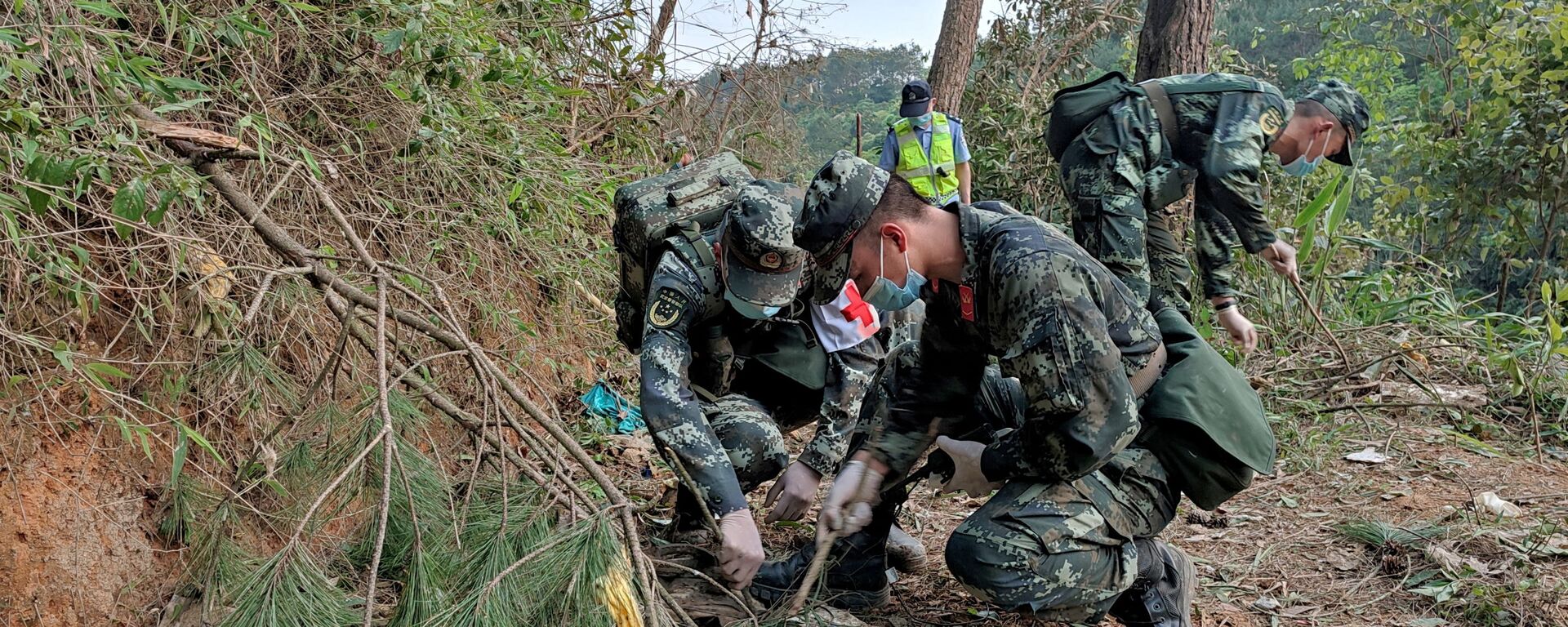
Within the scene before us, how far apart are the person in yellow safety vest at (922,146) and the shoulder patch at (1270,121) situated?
2.61 metres

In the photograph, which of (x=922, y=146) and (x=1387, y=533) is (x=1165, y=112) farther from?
(x=922, y=146)

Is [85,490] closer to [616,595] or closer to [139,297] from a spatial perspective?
[139,297]

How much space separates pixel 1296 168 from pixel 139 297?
12.4 ft

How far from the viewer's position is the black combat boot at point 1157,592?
7.93ft

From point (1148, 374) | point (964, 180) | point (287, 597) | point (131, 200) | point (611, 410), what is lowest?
point (611, 410)

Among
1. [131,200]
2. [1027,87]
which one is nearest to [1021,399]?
[131,200]

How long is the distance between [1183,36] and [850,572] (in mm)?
4101

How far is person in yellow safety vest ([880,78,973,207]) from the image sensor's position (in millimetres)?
6180

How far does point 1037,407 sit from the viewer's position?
6.98ft

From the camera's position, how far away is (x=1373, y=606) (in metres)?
2.80

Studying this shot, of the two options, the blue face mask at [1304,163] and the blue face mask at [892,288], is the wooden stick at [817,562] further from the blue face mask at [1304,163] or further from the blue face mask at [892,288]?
the blue face mask at [1304,163]

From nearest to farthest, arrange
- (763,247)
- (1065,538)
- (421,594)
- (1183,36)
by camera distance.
Result: (421,594) < (1065,538) < (763,247) < (1183,36)

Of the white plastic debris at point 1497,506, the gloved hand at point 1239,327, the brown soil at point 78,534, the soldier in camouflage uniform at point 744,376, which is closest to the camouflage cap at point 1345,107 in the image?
the gloved hand at point 1239,327

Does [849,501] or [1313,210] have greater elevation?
[1313,210]
